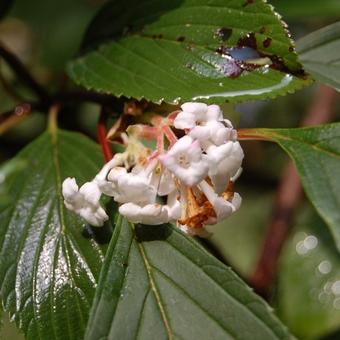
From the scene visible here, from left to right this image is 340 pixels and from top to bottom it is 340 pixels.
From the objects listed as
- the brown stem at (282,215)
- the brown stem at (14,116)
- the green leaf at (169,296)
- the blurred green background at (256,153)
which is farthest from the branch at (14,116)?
the brown stem at (282,215)

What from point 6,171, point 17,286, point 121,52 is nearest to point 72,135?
point 121,52

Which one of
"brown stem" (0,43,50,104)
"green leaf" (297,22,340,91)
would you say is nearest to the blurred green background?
"brown stem" (0,43,50,104)

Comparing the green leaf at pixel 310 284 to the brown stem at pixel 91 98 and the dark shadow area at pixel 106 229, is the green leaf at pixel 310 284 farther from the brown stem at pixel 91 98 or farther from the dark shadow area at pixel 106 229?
the dark shadow area at pixel 106 229

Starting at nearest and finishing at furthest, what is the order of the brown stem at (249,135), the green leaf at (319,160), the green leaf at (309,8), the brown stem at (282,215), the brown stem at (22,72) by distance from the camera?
the green leaf at (319,160), the brown stem at (249,135), the brown stem at (22,72), the brown stem at (282,215), the green leaf at (309,8)

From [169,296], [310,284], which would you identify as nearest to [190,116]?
[169,296]

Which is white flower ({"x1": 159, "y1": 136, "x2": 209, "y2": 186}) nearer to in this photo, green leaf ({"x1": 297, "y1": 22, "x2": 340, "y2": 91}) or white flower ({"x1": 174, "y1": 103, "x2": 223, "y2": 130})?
white flower ({"x1": 174, "y1": 103, "x2": 223, "y2": 130})

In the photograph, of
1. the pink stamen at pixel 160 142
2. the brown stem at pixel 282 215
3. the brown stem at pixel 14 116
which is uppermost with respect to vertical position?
the pink stamen at pixel 160 142
